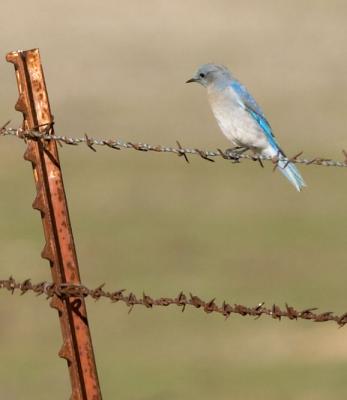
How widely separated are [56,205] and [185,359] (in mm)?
8981

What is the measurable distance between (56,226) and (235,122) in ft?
12.1

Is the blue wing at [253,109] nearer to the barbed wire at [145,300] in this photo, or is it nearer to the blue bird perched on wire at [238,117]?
the blue bird perched on wire at [238,117]

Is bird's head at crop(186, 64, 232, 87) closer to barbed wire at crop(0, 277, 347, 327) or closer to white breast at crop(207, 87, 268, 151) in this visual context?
white breast at crop(207, 87, 268, 151)

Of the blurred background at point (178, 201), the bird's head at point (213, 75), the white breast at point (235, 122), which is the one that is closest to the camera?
the white breast at point (235, 122)

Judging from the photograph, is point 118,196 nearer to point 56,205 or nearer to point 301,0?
point 56,205

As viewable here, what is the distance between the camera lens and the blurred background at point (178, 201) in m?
17.7

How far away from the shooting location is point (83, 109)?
107 feet

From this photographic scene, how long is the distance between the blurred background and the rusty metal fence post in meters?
6.97

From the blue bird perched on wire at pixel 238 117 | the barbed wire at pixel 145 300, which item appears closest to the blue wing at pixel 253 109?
the blue bird perched on wire at pixel 238 117

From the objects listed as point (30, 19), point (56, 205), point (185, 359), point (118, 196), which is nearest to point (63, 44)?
point (30, 19)

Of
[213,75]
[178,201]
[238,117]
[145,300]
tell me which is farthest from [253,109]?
[178,201]

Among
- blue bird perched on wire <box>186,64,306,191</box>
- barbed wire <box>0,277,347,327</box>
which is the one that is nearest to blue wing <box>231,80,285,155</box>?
blue bird perched on wire <box>186,64,306,191</box>

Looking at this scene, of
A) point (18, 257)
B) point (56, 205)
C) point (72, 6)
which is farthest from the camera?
point (72, 6)

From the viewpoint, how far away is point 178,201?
26.0 m
